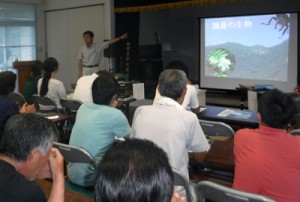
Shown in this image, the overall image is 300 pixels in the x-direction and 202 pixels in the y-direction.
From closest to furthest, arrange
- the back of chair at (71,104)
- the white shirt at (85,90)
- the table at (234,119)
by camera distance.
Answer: the table at (234,119), the back of chair at (71,104), the white shirt at (85,90)

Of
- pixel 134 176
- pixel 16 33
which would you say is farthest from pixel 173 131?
pixel 16 33

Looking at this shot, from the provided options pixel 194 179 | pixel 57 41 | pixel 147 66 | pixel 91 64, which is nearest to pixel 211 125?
pixel 194 179

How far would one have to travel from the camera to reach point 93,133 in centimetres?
231

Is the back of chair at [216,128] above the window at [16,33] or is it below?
below

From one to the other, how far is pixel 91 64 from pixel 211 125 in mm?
4560

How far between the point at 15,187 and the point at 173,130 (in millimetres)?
989

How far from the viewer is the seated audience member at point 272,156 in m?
1.67

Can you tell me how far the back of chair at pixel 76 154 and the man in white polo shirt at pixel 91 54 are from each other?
4730 millimetres

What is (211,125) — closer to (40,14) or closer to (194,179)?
(194,179)

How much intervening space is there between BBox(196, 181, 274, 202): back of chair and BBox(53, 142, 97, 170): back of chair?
71cm

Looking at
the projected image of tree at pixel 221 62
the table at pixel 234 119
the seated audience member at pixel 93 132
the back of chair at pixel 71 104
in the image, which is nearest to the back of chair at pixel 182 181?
the seated audience member at pixel 93 132

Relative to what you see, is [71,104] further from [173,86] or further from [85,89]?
[173,86]

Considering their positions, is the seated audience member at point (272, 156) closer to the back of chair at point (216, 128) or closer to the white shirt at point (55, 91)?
the back of chair at point (216, 128)

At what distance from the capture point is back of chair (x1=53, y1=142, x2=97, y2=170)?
2021 mm
